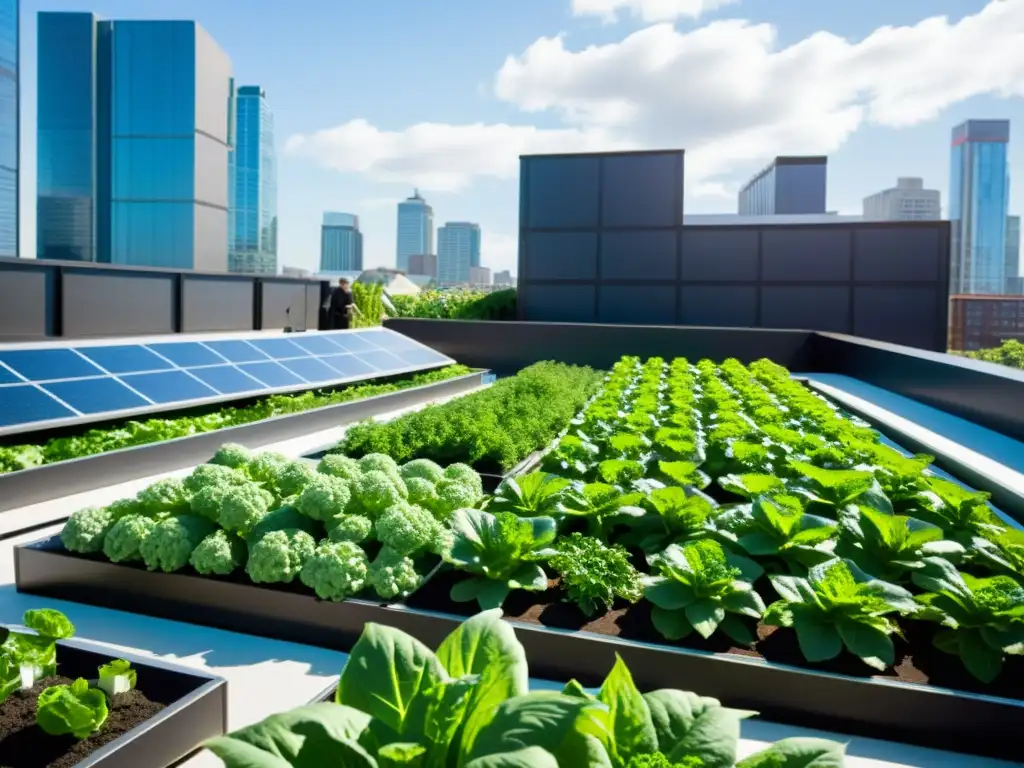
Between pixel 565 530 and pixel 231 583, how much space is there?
2.15 m

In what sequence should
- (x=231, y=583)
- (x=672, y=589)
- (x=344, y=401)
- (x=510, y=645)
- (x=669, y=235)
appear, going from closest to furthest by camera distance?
(x=510, y=645) → (x=672, y=589) → (x=231, y=583) → (x=344, y=401) → (x=669, y=235)

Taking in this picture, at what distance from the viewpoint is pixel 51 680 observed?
3586 millimetres

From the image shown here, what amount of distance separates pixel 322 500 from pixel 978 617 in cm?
366

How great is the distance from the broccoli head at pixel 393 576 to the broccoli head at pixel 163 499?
5.11ft

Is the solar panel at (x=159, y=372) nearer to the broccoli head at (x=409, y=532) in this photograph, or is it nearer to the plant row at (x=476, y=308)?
the broccoli head at (x=409, y=532)

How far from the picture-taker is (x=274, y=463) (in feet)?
20.4

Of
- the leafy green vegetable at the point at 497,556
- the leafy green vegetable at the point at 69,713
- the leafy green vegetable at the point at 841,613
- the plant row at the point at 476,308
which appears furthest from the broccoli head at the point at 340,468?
the plant row at the point at 476,308

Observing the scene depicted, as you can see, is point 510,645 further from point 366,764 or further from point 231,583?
point 231,583

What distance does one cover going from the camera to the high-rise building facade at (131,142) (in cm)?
4350

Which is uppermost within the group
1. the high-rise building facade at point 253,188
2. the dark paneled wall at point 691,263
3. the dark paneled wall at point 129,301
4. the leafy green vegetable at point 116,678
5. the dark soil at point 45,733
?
the high-rise building facade at point 253,188

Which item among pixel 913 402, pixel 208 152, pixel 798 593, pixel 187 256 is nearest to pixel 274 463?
pixel 798 593

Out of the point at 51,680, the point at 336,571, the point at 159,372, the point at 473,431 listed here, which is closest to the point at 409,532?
the point at 336,571

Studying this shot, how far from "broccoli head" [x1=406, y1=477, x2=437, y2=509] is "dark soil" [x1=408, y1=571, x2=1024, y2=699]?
66 cm

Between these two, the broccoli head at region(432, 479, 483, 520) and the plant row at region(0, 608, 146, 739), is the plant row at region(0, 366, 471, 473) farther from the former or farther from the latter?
the plant row at region(0, 608, 146, 739)
